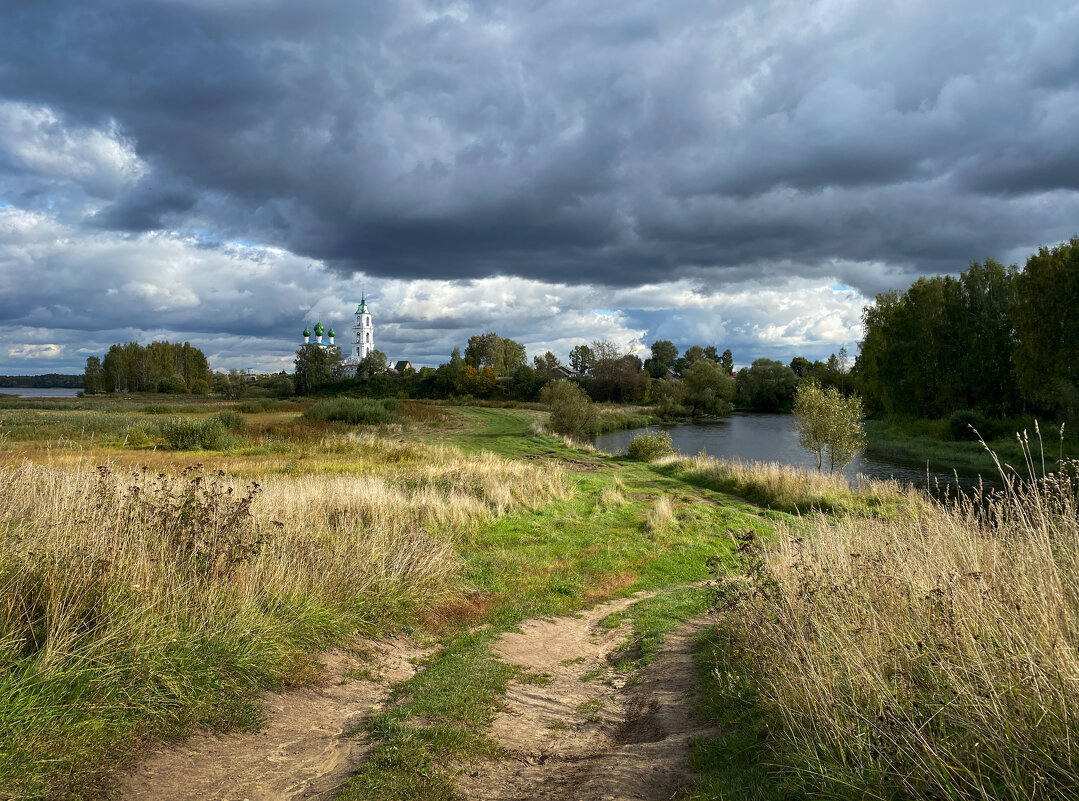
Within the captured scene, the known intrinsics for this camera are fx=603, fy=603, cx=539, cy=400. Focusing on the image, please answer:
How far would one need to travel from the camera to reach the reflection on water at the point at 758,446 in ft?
108

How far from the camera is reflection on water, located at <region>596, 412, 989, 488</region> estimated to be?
3300 cm

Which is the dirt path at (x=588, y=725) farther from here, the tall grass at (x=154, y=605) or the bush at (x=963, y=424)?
the bush at (x=963, y=424)

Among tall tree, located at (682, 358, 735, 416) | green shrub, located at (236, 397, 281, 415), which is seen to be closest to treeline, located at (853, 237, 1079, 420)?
tall tree, located at (682, 358, 735, 416)

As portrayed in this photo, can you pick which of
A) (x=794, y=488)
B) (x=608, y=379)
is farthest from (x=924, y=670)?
(x=608, y=379)

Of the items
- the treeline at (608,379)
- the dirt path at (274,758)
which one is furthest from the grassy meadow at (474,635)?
the treeline at (608,379)

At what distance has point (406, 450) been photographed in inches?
1109

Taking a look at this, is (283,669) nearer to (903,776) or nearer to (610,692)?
(610,692)

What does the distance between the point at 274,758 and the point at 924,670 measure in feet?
15.3

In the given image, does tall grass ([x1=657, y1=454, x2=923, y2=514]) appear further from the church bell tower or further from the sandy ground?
the church bell tower

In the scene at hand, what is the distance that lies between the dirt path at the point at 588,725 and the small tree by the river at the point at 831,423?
2255 cm

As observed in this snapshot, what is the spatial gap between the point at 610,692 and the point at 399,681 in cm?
227

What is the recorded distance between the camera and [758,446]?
46.5m

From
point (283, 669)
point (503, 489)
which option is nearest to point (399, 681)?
point (283, 669)

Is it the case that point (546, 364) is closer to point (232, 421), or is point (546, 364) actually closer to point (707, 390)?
point (707, 390)
